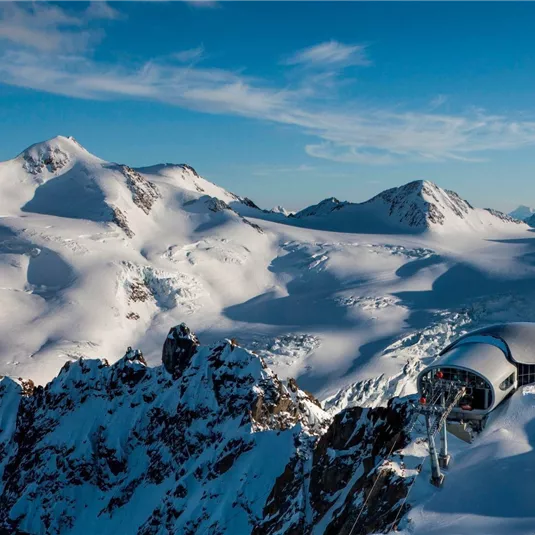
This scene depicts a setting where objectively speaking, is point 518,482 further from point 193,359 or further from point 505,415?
point 193,359

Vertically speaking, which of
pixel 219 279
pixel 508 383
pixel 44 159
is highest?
A: pixel 44 159

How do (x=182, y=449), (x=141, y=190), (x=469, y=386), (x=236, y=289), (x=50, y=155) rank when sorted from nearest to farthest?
(x=469, y=386) < (x=182, y=449) < (x=236, y=289) < (x=141, y=190) < (x=50, y=155)

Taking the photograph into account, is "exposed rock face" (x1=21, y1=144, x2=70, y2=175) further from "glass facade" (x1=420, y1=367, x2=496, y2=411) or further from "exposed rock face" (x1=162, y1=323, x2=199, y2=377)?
"glass facade" (x1=420, y1=367, x2=496, y2=411)

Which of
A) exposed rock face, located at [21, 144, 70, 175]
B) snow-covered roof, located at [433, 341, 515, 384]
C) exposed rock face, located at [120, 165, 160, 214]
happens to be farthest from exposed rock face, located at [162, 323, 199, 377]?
exposed rock face, located at [21, 144, 70, 175]

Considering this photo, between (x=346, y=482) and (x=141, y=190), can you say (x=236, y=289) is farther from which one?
(x=346, y=482)

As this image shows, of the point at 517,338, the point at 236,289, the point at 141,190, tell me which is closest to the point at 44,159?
the point at 141,190

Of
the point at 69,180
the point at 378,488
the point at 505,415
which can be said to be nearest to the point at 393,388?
the point at 505,415

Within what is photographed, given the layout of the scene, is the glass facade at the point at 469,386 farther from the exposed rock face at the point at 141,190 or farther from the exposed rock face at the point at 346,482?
the exposed rock face at the point at 141,190
